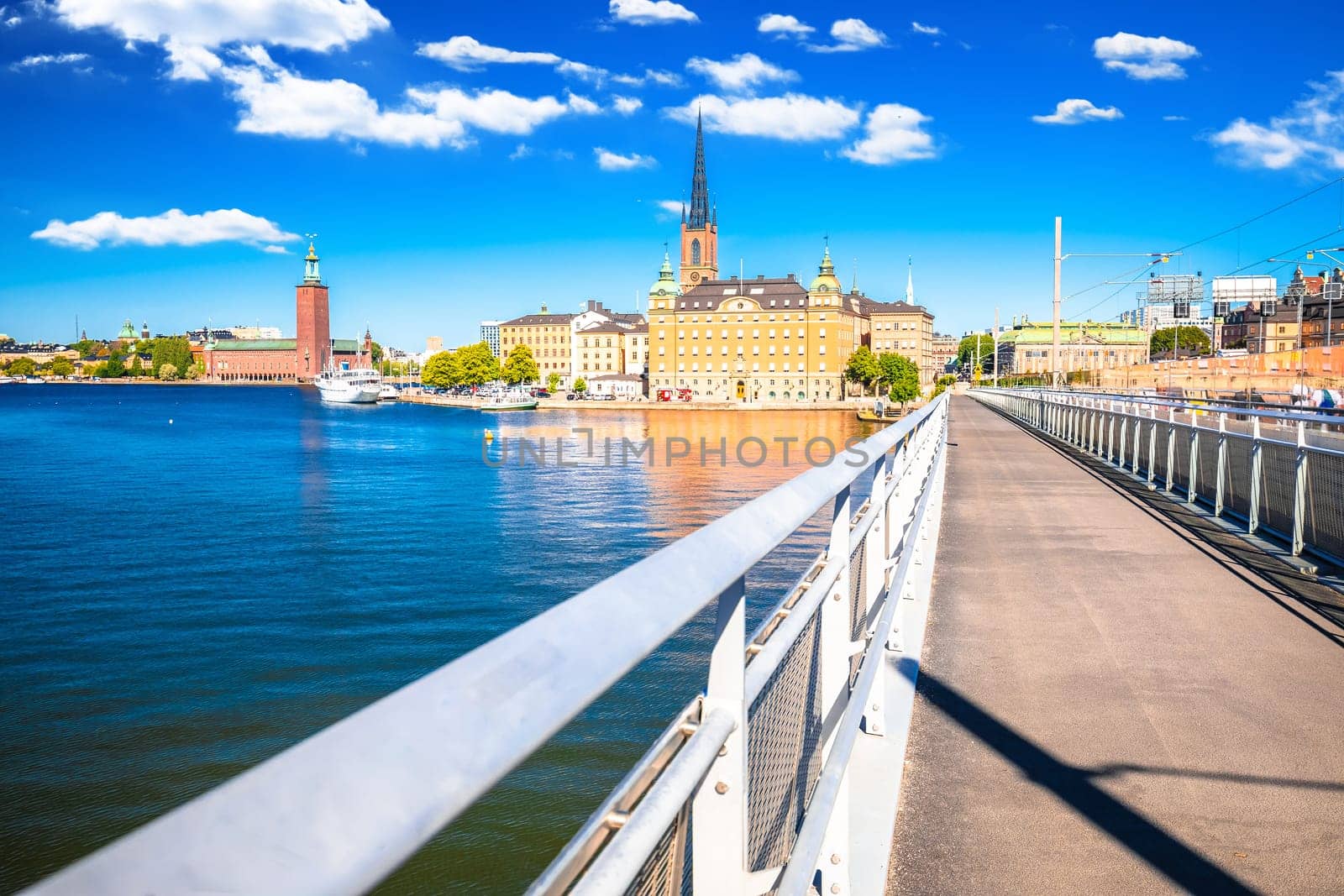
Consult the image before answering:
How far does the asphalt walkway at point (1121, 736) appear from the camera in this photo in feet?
10.7

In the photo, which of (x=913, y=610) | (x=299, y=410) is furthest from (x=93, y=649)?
(x=299, y=410)

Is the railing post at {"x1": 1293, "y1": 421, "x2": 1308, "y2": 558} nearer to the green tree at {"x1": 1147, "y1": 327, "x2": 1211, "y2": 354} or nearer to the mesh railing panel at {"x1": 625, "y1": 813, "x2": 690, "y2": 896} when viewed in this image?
the mesh railing panel at {"x1": 625, "y1": 813, "x2": 690, "y2": 896}

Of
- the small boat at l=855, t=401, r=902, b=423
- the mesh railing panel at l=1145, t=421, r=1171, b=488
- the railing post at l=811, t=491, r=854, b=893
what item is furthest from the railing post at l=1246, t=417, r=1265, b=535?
the small boat at l=855, t=401, r=902, b=423

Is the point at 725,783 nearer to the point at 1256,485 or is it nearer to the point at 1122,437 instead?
the point at 1256,485

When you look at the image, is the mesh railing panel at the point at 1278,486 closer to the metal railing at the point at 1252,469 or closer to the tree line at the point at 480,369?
the metal railing at the point at 1252,469

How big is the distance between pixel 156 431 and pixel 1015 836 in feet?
281

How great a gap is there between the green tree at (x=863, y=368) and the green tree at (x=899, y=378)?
1.01m

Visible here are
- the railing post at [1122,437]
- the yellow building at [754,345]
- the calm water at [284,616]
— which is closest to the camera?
the calm water at [284,616]

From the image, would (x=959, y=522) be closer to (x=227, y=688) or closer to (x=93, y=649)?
(x=227, y=688)

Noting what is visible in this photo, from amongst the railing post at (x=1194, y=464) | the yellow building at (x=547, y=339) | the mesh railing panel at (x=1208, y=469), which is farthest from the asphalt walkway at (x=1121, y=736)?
the yellow building at (x=547, y=339)

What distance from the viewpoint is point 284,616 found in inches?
760

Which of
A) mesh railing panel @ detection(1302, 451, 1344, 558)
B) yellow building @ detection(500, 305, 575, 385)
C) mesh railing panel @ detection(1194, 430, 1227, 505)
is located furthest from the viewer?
yellow building @ detection(500, 305, 575, 385)

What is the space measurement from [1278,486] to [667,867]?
9.95 metres

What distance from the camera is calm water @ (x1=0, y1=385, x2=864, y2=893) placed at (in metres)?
11.4
